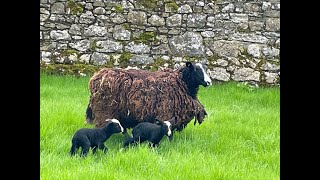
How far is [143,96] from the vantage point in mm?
5844

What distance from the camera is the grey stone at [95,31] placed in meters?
9.95

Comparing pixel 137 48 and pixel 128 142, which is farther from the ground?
pixel 137 48

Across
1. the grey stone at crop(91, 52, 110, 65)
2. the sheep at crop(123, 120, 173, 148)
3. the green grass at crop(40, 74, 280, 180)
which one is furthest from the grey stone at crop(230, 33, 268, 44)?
the sheep at crop(123, 120, 173, 148)

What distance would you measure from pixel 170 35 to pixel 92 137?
4.89m

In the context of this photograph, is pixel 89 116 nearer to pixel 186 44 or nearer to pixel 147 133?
pixel 147 133

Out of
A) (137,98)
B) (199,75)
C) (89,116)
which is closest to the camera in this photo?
(137,98)

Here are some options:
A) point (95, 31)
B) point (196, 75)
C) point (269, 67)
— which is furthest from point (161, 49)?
point (196, 75)

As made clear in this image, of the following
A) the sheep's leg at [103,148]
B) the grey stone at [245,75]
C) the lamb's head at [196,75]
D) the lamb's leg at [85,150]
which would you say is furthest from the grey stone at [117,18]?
the lamb's leg at [85,150]

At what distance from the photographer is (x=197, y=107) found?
238 inches

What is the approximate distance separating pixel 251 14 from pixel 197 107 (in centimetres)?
438

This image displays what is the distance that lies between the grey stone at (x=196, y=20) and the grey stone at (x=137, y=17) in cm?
83

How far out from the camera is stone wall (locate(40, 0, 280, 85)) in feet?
32.4

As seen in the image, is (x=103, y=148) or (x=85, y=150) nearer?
(x=85, y=150)

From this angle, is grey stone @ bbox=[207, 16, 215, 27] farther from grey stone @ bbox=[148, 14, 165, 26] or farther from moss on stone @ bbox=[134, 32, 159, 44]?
moss on stone @ bbox=[134, 32, 159, 44]
